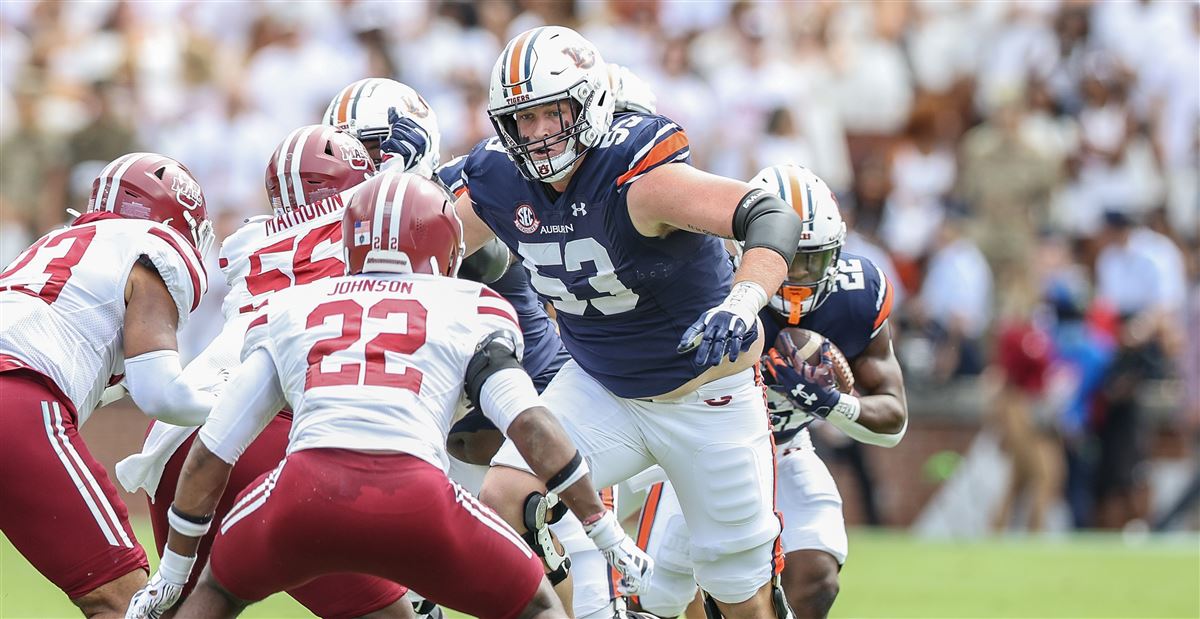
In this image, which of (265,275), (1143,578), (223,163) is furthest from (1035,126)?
(265,275)

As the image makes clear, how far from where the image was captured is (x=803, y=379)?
20.1 ft

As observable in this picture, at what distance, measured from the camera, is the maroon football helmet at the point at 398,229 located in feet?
15.5

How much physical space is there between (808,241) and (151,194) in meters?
2.32

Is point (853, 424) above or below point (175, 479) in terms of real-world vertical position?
below

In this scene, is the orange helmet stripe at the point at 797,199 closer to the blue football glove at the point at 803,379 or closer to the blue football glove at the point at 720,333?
the blue football glove at the point at 803,379

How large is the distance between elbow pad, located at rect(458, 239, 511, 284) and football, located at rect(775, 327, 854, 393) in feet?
3.59

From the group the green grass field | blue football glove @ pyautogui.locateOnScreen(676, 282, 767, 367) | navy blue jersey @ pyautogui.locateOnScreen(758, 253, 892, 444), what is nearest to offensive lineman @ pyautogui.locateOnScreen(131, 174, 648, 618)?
blue football glove @ pyautogui.locateOnScreen(676, 282, 767, 367)

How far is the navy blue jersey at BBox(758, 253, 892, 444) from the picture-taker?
6.54 metres

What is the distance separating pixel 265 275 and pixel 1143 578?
6897mm

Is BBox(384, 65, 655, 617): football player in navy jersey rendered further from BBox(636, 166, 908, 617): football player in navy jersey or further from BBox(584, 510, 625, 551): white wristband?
BBox(584, 510, 625, 551): white wristband

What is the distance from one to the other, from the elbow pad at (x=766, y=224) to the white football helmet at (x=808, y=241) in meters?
0.96

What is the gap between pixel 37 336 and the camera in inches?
211

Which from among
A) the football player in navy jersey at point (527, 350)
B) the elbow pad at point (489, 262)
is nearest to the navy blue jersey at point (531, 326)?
the football player in navy jersey at point (527, 350)

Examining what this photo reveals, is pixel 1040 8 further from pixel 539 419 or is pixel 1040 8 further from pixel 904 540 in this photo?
pixel 539 419
